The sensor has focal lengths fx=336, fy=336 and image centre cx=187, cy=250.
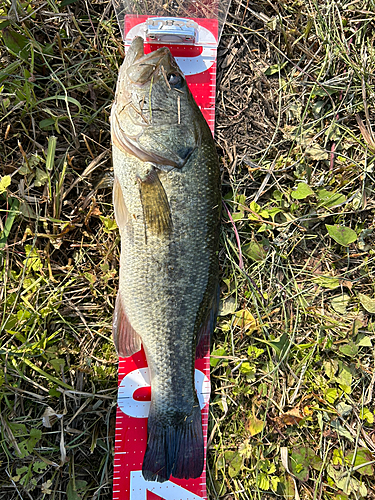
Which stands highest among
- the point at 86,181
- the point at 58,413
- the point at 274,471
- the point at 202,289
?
the point at 86,181

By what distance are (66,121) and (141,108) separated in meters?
0.83

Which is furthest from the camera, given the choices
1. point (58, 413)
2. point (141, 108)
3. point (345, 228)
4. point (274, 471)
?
point (345, 228)

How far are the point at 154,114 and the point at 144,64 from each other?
0.35 meters

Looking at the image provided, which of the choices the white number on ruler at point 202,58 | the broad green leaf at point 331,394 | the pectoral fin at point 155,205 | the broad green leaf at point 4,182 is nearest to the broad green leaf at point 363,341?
the broad green leaf at point 331,394

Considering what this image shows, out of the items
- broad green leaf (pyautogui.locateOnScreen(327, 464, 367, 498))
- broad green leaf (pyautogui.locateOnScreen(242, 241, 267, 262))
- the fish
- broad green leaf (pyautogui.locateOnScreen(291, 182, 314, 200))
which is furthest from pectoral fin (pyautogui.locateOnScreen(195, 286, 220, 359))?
broad green leaf (pyautogui.locateOnScreen(327, 464, 367, 498))

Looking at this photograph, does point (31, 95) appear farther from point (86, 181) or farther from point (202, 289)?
point (202, 289)

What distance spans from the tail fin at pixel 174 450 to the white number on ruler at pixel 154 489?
0.83 ft

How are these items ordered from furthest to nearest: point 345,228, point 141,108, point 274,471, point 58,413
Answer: point 345,228 → point 274,471 → point 58,413 → point 141,108

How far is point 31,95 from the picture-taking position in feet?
8.19

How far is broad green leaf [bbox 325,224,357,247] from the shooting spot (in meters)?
2.78

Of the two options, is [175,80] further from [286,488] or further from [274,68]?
[286,488]

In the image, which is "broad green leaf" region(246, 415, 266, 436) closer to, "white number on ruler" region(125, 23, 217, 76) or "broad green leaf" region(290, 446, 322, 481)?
"broad green leaf" region(290, 446, 322, 481)

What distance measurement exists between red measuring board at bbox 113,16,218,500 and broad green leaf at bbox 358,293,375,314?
139cm

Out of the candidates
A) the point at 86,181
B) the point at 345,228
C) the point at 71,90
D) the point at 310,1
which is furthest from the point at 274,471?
the point at 310,1
